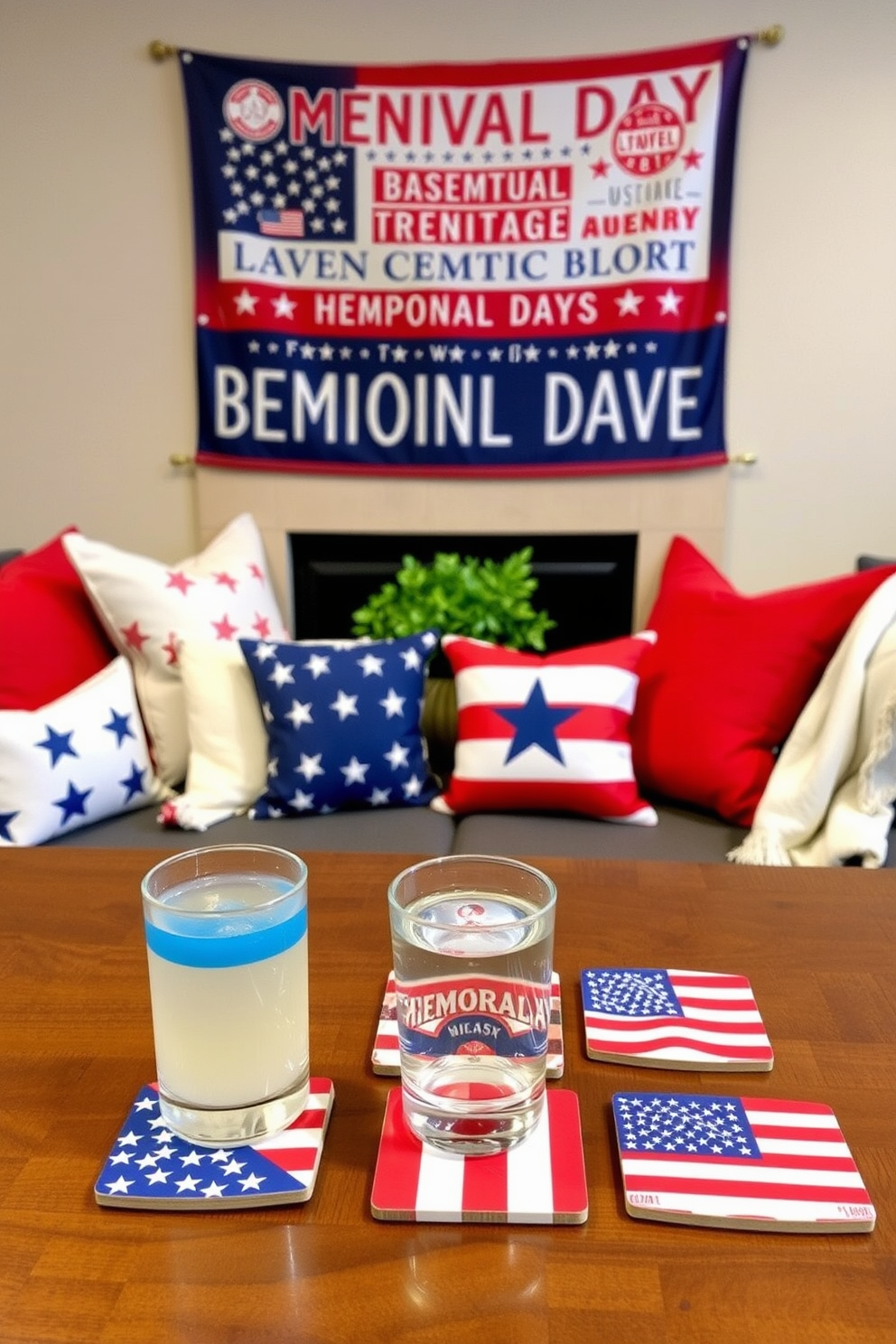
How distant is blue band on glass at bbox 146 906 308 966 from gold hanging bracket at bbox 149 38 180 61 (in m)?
2.39

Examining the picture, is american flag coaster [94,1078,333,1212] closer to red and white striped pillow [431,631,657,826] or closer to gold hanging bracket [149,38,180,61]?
red and white striped pillow [431,631,657,826]

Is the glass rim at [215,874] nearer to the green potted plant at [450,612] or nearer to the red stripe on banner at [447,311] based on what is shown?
the green potted plant at [450,612]

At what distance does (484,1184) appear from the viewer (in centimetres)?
63

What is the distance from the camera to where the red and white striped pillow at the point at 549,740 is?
1847mm

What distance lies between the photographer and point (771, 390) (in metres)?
2.47

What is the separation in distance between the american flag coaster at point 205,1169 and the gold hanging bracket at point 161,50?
245 centimetres

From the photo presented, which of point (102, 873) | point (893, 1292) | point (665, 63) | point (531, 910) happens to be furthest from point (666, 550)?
point (893, 1292)

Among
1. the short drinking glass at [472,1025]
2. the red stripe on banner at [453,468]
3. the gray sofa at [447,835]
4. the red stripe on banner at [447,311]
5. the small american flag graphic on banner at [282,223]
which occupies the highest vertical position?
the small american flag graphic on banner at [282,223]

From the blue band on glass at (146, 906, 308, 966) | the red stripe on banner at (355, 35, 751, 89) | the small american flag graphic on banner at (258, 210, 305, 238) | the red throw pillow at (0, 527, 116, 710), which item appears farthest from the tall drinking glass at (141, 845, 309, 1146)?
the red stripe on banner at (355, 35, 751, 89)

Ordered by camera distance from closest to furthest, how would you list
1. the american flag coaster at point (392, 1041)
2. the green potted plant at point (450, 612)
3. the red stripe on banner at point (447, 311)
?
the american flag coaster at point (392, 1041) < the green potted plant at point (450, 612) < the red stripe on banner at point (447, 311)

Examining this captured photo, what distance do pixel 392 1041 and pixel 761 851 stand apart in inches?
43.1

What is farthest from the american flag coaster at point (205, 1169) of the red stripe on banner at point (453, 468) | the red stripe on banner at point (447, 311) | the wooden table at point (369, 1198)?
the red stripe on banner at point (447, 311)

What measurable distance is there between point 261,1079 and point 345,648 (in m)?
1.32

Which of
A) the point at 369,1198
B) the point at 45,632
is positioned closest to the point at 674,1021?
the point at 369,1198
